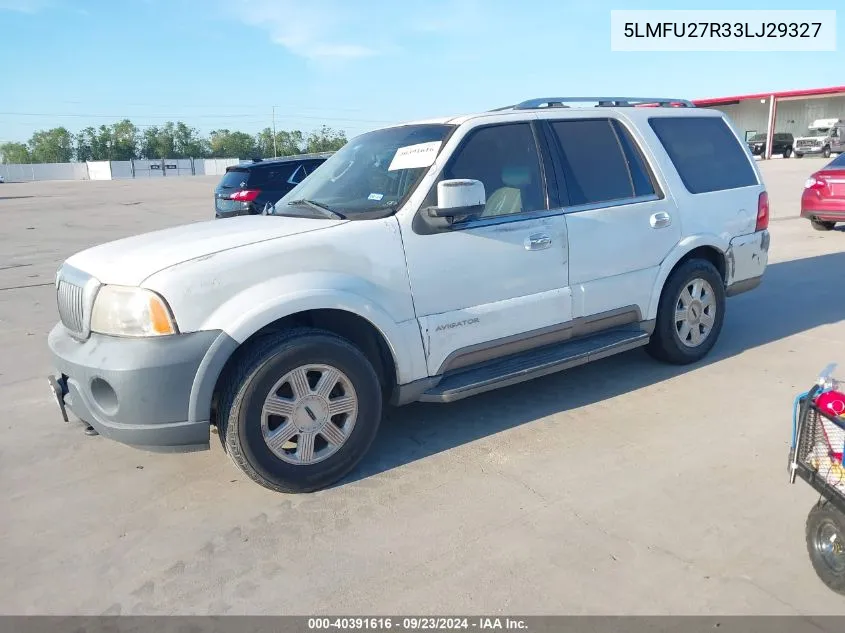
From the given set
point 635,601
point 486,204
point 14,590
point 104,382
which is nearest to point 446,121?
point 486,204

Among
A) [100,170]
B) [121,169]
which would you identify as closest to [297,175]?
[121,169]

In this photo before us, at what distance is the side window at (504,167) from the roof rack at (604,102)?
0.39m

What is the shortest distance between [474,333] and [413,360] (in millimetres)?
430

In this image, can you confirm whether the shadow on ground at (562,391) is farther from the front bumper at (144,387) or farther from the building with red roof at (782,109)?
the building with red roof at (782,109)

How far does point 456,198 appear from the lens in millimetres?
3629

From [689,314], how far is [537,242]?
5.49 ft

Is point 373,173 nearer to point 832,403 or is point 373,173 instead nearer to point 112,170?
point 832,403

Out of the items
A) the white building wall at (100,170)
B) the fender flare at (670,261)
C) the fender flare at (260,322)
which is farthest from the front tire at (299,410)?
the white building wall at (100,170)

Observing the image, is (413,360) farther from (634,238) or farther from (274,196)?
(274,196)

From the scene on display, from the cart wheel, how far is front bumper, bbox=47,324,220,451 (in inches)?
104

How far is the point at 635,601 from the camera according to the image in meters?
2.59

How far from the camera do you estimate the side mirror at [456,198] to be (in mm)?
3621

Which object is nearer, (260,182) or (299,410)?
(299,410)

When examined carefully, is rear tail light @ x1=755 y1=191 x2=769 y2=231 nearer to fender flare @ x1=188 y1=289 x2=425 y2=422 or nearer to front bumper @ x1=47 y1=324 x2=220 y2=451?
fender flare @ x1=188 y1=289 x2=425 y2=422
